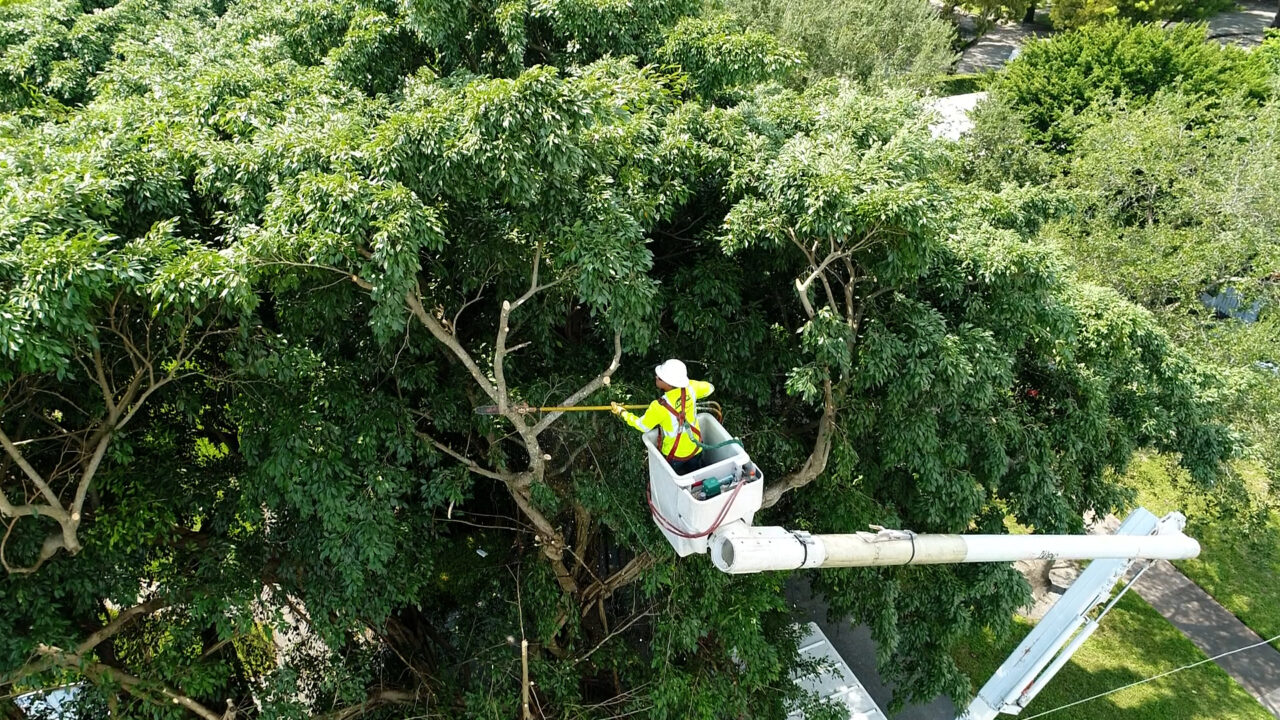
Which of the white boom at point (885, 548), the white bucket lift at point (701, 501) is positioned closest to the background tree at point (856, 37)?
the white boom at point (885, 548)

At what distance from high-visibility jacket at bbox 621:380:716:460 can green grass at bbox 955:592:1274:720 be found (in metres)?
7.92

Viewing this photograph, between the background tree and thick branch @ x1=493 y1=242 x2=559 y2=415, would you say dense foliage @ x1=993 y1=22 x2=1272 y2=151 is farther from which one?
thick branch @ x1=493 y1=242 x2=559 y2=415

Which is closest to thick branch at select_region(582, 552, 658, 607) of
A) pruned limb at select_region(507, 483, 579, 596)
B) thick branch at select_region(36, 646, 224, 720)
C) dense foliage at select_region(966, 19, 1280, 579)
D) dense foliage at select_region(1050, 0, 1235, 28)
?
pruned limb at select_region(507, 483, 579, 596)

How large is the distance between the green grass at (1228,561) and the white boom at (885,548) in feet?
21.6

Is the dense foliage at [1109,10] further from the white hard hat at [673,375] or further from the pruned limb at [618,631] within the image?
the white hard hat at [673,375]

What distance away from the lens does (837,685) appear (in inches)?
387

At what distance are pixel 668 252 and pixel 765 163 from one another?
135 cm

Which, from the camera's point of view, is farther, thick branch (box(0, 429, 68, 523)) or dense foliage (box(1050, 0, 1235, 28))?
dense foliage (box(1050, 0, 1235, 28))

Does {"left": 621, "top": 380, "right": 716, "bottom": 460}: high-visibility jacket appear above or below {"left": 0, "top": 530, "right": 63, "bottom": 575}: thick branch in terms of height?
above

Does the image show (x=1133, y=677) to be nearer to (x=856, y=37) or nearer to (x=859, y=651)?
(x=859, y=651)

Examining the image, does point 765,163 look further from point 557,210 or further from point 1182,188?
point 1182,188

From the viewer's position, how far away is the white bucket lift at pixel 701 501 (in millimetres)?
4195

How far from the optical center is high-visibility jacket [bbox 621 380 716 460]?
456cm

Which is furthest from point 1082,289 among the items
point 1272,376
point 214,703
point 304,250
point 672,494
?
point 214,703
